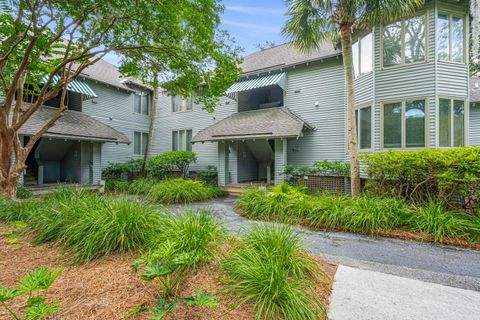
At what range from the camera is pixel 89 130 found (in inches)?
517

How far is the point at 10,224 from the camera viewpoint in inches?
208

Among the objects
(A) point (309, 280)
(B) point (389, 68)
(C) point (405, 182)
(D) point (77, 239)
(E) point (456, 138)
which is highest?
(B) point (389, 68)

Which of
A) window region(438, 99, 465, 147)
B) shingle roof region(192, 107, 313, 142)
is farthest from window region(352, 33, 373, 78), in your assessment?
shingle roof region(192, 107, 313, 142)

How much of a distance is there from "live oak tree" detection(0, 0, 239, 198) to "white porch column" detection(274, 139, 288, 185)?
4.36 metres

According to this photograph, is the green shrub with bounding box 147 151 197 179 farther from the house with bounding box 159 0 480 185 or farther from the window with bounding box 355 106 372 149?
the window with bounding box 355 106 372 149

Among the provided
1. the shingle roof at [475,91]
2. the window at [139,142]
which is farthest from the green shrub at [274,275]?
the window at [139,142]

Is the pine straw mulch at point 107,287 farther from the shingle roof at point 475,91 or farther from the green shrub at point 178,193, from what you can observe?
the shingle roof at point 475,91

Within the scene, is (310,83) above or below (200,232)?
above

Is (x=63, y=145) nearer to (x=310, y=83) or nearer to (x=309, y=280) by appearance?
(x=310, y=83)

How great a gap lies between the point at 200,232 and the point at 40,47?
6.49 metres

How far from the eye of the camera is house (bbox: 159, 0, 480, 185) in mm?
8641

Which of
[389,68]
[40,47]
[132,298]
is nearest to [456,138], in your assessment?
[389,68]

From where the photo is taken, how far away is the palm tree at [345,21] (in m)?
7.36

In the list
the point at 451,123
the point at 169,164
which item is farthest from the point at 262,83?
the point at 451,123
